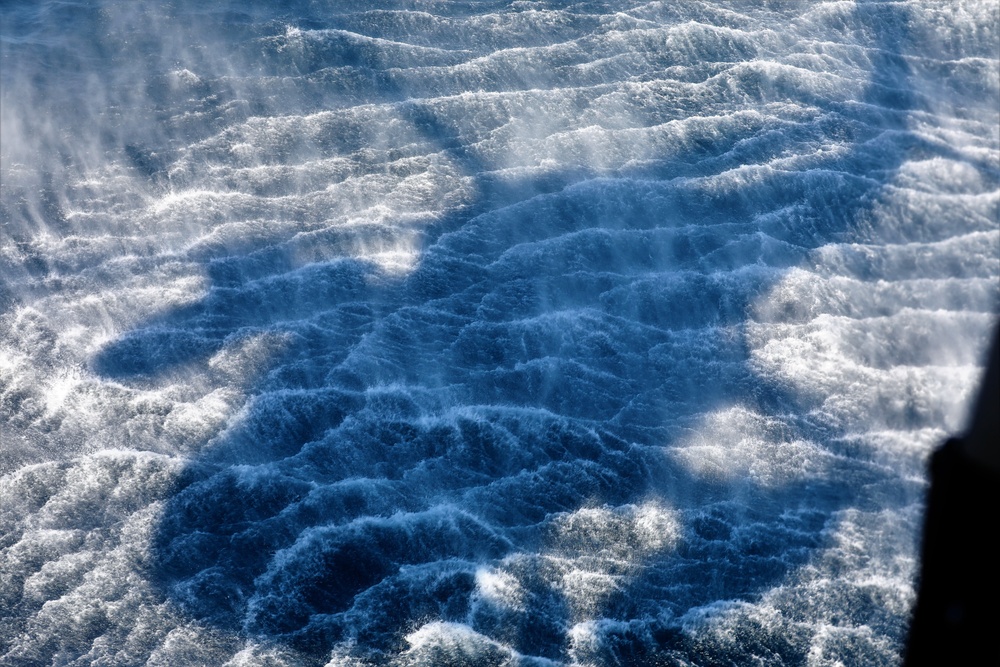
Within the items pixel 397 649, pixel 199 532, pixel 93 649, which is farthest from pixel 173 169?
pixel 397 649

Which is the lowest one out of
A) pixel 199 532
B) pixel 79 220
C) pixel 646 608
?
pixel 646 608

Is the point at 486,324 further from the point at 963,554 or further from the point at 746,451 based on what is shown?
the point at 963,554

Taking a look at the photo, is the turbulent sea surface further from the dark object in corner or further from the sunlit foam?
the dark object in corner

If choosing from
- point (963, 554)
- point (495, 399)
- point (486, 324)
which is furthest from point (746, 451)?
point (963, 554)

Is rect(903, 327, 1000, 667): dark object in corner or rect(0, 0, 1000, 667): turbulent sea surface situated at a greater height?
rect(903, 327, 1000, 667): dark object in corner

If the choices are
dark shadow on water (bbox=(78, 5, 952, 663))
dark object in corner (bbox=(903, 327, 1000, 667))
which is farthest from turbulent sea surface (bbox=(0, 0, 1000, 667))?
dark object in corner (bbox=(903, 327, 1000, 667))

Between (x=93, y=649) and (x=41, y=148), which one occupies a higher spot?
(x=41, y=148)

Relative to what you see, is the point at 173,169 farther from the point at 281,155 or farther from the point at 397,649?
the point at 397,649

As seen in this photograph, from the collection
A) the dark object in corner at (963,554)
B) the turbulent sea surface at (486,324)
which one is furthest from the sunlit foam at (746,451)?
the dark object in corner at (963,554)
